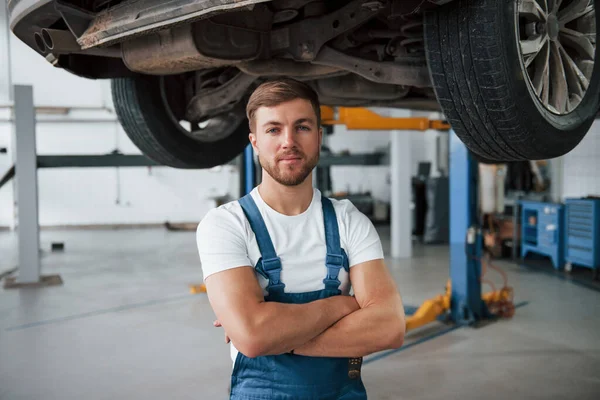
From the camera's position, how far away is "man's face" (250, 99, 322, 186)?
4.81ft

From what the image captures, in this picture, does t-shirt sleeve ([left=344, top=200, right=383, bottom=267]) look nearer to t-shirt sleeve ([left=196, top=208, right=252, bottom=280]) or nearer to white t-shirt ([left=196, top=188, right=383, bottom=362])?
white t-shirt ([left=196, top=188, right=383, bottom=362])

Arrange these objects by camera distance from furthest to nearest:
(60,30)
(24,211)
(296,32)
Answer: (24,211), (296,32), (60,30)

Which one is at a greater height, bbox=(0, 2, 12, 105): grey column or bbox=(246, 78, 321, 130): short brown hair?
bbox=(0, 2, 12, 105): grey column

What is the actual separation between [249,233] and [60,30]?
3.70ft

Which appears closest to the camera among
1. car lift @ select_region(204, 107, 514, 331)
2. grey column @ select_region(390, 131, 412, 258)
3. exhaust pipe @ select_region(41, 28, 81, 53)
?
exhaust pipe @ select_region(41, 28, 81, 53)

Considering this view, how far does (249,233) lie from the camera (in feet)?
4.85

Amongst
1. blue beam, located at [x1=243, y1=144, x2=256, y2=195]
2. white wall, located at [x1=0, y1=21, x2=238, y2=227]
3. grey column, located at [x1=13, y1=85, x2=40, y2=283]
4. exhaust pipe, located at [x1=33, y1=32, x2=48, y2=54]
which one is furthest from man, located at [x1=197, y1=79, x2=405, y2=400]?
white wall, located at [x1=0, y1=21, x2=238, y2=227]

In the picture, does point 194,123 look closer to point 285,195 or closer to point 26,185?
point 285,195

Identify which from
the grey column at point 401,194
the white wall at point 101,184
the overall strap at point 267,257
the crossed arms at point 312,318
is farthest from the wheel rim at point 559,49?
the white wall at point 101,184

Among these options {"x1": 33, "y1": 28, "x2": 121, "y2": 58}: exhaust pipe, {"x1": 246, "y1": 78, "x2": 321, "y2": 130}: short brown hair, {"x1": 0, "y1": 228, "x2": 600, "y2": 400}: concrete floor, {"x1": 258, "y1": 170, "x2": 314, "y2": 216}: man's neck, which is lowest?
{"x1": 0, "y1": 228, "x2": 600, "y2": 400}: concrete floor

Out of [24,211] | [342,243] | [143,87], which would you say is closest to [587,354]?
[342,243]

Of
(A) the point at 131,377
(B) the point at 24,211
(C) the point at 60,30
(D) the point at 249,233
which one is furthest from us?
(B) the point at 24,211

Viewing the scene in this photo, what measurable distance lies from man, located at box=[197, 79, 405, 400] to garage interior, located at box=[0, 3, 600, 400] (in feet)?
5.84

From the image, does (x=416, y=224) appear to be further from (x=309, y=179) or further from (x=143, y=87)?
(x=309, y=179)
